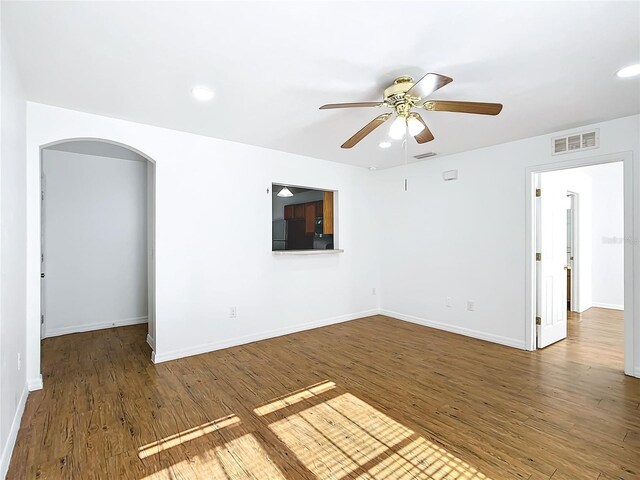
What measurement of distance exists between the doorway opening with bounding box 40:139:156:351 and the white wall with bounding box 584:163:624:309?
7704 mm

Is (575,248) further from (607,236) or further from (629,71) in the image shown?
(629,71)

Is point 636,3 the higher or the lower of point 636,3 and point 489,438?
the higher

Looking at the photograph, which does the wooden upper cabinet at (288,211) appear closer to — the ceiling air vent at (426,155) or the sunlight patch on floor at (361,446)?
the ceiling air vent at (426,155)

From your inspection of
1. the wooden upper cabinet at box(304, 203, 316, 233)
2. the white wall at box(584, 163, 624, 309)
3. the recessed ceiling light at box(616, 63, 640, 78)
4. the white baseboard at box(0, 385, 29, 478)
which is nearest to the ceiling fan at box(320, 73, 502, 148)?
the recessed ceiling light at box(616, 63, 640, 78)

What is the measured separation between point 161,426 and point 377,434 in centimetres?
151

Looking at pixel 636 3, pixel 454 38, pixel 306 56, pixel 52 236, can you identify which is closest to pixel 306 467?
pixel 306 56

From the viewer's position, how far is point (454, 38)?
1.87m

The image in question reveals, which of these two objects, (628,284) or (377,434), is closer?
(377,434)

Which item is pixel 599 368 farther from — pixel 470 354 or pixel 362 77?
pixel 362 77

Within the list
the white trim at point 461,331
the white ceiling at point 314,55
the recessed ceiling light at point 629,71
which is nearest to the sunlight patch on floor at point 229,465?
the white ceiling at point 314,55

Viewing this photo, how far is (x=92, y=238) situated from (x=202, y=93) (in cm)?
343

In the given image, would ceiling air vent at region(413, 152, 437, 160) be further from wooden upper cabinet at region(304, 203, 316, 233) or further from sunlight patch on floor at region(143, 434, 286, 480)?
sunlight patch on floor at region(143, 434, 286, 480)

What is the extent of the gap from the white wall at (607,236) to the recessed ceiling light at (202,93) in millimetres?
6616

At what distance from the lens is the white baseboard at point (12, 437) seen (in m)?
1.78
